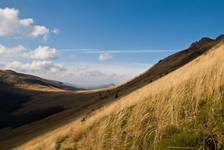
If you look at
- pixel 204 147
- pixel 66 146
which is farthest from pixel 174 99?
pixel 66 146

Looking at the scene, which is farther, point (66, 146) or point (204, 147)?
point (66, 146)

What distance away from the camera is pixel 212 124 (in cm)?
920

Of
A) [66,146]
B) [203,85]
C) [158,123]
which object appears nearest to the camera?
[158,123]

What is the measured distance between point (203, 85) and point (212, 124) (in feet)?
12.7

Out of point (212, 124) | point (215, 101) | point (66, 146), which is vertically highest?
point (215, 101)

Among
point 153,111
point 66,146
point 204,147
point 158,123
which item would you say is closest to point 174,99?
point 153,111

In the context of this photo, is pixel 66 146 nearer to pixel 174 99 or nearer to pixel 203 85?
pixel 174 99

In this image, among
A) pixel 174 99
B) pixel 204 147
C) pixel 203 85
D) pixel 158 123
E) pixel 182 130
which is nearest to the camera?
pixel 204 147

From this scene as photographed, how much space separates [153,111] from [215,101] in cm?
234

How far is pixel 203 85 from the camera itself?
12.9 m

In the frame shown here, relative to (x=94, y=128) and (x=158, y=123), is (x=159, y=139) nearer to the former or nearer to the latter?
(x=158, y=123)

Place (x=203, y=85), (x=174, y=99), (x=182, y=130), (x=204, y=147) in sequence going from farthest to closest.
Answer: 1. (x=203, y=85)
2. (x=174, y=99)
3. (x=182, y=130)
4. (x=204, y=147)

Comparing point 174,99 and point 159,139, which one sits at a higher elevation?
point 174,99

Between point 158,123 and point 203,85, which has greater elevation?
point 203,85
